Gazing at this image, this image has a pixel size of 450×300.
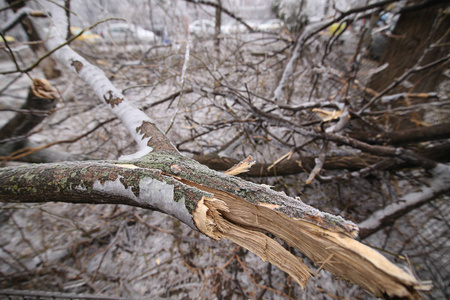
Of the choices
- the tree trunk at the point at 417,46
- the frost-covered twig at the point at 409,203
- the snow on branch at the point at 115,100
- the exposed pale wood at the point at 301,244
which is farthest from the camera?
the tree trunk at the point at 417,46

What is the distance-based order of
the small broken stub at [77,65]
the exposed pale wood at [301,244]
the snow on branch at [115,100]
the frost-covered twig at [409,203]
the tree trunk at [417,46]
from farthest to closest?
the tree trunk at [417,46] < the frost-covered twig at [409,203] < the small broken stub at [77,65] < the snow on branch at [115,100] < the exposed pale wood at [301,244]

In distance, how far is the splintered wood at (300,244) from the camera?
47 cm

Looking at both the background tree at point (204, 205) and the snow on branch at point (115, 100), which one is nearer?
the background tree at point (204, 205)

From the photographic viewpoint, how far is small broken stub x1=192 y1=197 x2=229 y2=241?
63cm

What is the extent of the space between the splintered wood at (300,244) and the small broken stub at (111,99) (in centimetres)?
101

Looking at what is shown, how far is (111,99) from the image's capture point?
130cm

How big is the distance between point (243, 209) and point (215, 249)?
165 centimetres

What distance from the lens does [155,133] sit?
41.0 inches

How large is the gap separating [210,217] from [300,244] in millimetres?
321

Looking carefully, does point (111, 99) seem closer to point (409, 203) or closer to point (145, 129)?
point (145, 129)

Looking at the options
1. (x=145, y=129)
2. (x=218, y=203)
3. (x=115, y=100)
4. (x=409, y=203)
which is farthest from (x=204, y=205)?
(x=409, y=203)

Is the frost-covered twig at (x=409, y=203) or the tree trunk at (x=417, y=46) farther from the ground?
the tree trunk at (x=417, y=46)

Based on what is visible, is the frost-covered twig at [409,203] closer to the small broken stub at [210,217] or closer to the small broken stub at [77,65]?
the small broken stub at [210,217]

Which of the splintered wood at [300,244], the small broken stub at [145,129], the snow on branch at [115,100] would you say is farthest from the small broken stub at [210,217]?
the small broken stub at [145,129]
